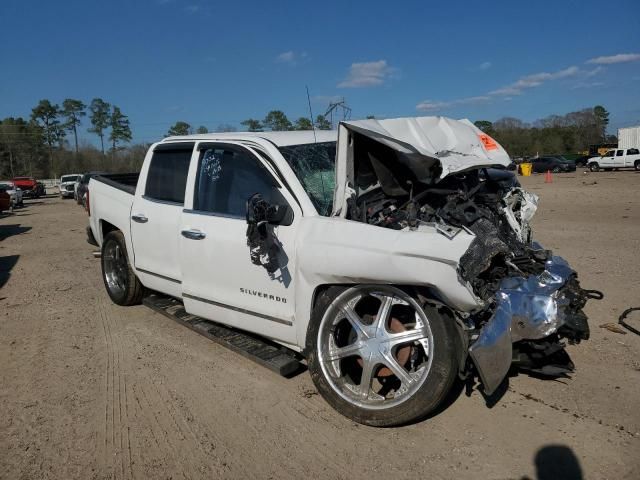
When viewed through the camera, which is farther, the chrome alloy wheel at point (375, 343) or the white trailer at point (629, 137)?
the white trailer at point (629, 137)

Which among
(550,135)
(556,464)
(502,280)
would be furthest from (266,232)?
(550,135)

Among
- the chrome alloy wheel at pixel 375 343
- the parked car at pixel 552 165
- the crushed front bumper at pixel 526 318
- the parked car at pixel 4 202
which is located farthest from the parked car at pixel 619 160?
the chrome alloy wheel at pixel 375 343

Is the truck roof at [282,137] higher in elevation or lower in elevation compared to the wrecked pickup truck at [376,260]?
higher

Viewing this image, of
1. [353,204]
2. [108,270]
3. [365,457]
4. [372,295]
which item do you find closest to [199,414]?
[365,457]

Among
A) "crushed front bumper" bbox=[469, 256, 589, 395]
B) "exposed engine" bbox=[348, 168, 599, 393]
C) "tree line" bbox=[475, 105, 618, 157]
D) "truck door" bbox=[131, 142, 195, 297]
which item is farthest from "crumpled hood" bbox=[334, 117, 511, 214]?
"tree line" bbox=[475, 105, 618, 157]

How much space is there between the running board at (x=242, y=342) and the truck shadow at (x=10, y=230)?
11.4 metres

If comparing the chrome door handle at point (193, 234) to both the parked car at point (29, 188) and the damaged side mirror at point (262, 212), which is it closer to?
the damaged side mirror at point (262, 212)

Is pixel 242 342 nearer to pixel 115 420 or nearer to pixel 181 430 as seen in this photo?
pixel 181 430

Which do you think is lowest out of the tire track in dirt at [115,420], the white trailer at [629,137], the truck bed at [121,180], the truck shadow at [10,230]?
the truck shadow at [10,230]

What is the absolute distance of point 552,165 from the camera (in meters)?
47.5

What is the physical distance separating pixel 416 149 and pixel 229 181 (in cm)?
157

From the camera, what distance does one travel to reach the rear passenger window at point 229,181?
13.2 ft

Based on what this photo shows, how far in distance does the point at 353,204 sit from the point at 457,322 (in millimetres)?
1092

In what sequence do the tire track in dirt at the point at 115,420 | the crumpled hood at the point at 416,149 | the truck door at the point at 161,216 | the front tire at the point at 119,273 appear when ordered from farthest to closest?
the front tire at the point at 119,273 < the truck door at the point at 161,216 < the crumpled hood at the point at 416,149 < the tire track in dirt at the point at 115,420
